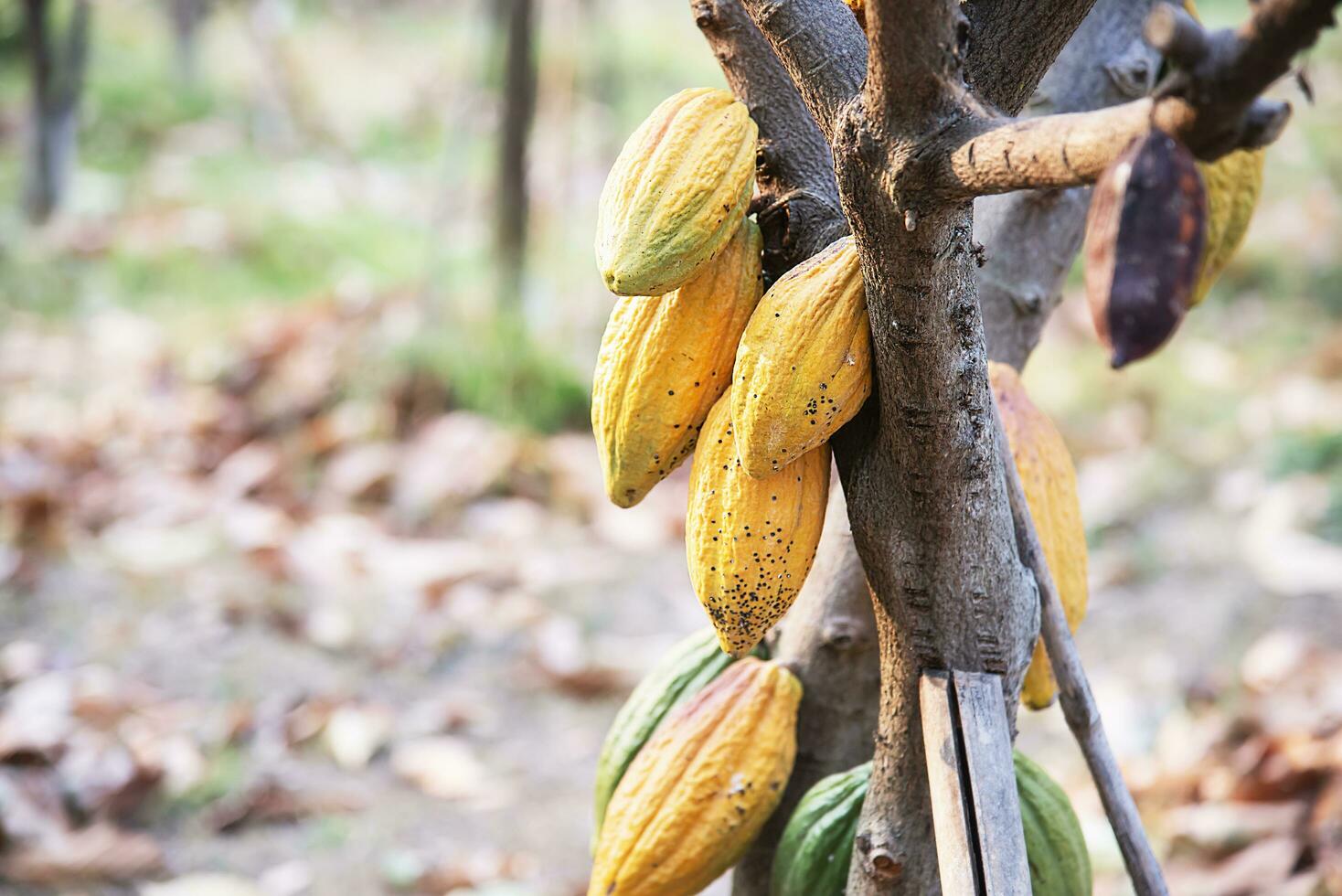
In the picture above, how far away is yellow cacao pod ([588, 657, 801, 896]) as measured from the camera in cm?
80

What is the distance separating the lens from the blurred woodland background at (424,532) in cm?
146

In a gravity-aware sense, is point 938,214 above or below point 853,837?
above

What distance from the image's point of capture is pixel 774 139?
731 millimetres

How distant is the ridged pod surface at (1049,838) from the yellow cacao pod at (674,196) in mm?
427

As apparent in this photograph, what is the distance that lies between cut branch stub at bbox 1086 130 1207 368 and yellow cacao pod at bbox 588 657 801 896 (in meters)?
0.49

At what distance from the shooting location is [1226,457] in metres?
2.25

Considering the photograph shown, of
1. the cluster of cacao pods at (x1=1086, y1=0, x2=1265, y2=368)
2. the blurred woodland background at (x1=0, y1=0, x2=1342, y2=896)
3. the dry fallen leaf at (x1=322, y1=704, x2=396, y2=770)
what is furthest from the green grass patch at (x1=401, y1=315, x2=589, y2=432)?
the cluster of cacao pods at (x1=1086, y1=0, x2=1265, y2=368)

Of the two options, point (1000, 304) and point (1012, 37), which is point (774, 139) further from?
point (1000, 304)

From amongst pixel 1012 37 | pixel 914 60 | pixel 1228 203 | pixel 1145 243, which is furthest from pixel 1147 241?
pixel 1228 203

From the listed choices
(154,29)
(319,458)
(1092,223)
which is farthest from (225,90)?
(1092,223)

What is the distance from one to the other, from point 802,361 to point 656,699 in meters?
0.38

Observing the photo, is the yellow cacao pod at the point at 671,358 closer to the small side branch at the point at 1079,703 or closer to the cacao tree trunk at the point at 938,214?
the cacao tree trunk at the point at 938,214

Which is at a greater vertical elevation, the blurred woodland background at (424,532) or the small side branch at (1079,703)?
the blurred woodland background at (424,532)

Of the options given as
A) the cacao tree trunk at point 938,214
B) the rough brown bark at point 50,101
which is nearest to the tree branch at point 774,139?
the cacao tree trunk at point 938,214
